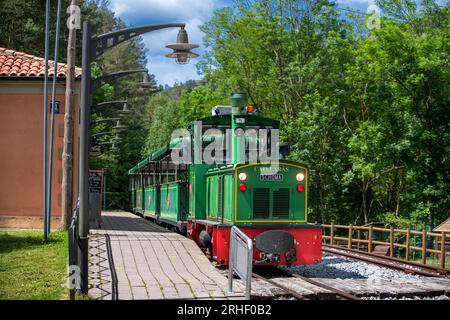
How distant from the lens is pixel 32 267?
1277cm

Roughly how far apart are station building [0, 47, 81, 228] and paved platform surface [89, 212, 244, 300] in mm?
6121

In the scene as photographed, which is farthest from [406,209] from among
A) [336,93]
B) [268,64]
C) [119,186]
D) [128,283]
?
[119,186]

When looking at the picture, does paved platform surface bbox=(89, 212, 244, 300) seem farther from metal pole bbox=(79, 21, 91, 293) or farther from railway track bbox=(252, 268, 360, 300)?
railway track bbox=(252, 268, 360, 300)

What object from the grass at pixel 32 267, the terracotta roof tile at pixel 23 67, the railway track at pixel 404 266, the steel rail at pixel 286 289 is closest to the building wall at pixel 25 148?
the terracotta roof tile at pixel 23 67

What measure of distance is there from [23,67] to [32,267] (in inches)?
512

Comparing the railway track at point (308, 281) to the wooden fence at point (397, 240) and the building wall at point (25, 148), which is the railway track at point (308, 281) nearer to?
the wooden fence at point (397, 240)

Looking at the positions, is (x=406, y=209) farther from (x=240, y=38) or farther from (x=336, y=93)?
(x=240, y=38)

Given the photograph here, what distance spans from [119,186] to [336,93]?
3156 centimetres

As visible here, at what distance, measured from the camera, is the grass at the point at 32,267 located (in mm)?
9977

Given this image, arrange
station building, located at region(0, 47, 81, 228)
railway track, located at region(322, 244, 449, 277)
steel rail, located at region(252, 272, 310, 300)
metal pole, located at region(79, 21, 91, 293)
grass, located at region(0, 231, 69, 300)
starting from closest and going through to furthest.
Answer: metal pole, located at region(79, 21, 91, 293)
grass, located at region(0, 231, 69, 300)
steel rail, located at region(252, 272, 310, 300)
railway track, located at region(322, 244, 449, 277)
station building, located at region(0, 47, 81, 228)

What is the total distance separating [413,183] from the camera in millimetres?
31203

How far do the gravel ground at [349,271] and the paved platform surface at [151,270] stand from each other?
8.28ft

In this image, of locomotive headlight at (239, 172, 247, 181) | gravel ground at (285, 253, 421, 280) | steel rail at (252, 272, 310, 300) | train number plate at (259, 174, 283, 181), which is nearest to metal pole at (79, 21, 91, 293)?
steel rail at (252, 272, 310, 300)

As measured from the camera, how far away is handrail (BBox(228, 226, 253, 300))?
358 inches
